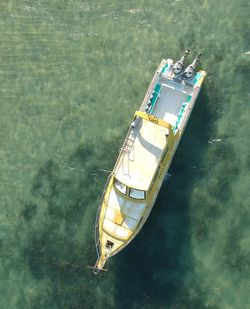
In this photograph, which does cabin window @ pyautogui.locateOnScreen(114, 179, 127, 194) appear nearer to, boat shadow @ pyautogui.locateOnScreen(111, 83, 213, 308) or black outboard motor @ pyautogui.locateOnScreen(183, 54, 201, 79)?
boat shadow @ pyautogui.locateOnScreen(111, 83, 213, 308)

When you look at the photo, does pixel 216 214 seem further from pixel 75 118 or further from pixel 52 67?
pixel 52 67

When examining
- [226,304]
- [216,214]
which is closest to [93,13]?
[216,214]

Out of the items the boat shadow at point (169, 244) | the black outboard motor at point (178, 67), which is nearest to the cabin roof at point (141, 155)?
the boat shadow at point (169, 244)

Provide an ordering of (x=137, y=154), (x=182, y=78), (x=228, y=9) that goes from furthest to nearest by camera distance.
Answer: (x=228, y=9) < (x=182, y=78) < (x=137, y=154)

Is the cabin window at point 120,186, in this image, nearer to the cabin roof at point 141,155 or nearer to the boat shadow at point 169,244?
the cabin roof at point 141,155

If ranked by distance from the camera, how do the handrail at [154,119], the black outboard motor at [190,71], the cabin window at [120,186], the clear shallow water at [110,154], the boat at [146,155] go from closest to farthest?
1. the handrail at [154,119]
2. the boat at [146,155]
3. the cabin window at [120,186]
4. the black outboard motor at [190,71]
5. the clear shallow water at [110,154]

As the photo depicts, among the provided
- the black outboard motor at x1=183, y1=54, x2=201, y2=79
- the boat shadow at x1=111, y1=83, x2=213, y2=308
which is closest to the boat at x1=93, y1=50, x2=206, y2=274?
the black outboard motor at x1=183, y1=54, x2=201, y2=79

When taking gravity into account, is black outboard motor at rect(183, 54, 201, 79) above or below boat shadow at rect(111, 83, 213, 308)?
above
